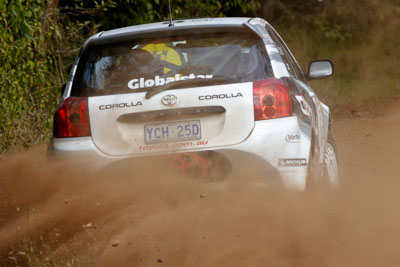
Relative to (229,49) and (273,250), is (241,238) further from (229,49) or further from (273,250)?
(229,49)

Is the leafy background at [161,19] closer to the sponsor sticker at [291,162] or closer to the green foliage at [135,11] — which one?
the green foliage at [135,11]

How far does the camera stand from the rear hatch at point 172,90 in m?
4.90

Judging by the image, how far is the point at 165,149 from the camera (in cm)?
492

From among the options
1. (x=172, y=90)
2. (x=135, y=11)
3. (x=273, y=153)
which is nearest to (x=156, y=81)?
Answer: (x=172, y=90)

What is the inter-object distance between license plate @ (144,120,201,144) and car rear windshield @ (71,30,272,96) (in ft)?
0.89

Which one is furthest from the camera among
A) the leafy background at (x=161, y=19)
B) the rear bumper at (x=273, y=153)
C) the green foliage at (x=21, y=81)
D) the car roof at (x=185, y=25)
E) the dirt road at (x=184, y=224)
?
the leafy background at (x=161, y=19)

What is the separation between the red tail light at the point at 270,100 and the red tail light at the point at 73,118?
1175mm

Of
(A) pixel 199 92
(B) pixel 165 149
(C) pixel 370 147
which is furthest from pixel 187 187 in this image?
(C) pixel 370 147

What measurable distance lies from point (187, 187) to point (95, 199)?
0.66 m

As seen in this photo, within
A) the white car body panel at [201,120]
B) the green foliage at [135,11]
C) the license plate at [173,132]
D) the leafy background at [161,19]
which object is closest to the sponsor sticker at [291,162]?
the white car body panel at [201,120]

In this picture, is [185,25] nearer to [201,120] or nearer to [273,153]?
[201,120]

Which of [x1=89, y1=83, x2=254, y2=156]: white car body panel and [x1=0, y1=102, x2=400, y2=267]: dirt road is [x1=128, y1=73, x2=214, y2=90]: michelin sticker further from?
[x1=0, y1=102, x2=400, y2=267]: dirt road

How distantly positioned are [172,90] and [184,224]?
3.00ft

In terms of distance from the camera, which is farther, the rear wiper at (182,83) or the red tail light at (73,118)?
the red tail light at (73,118)
